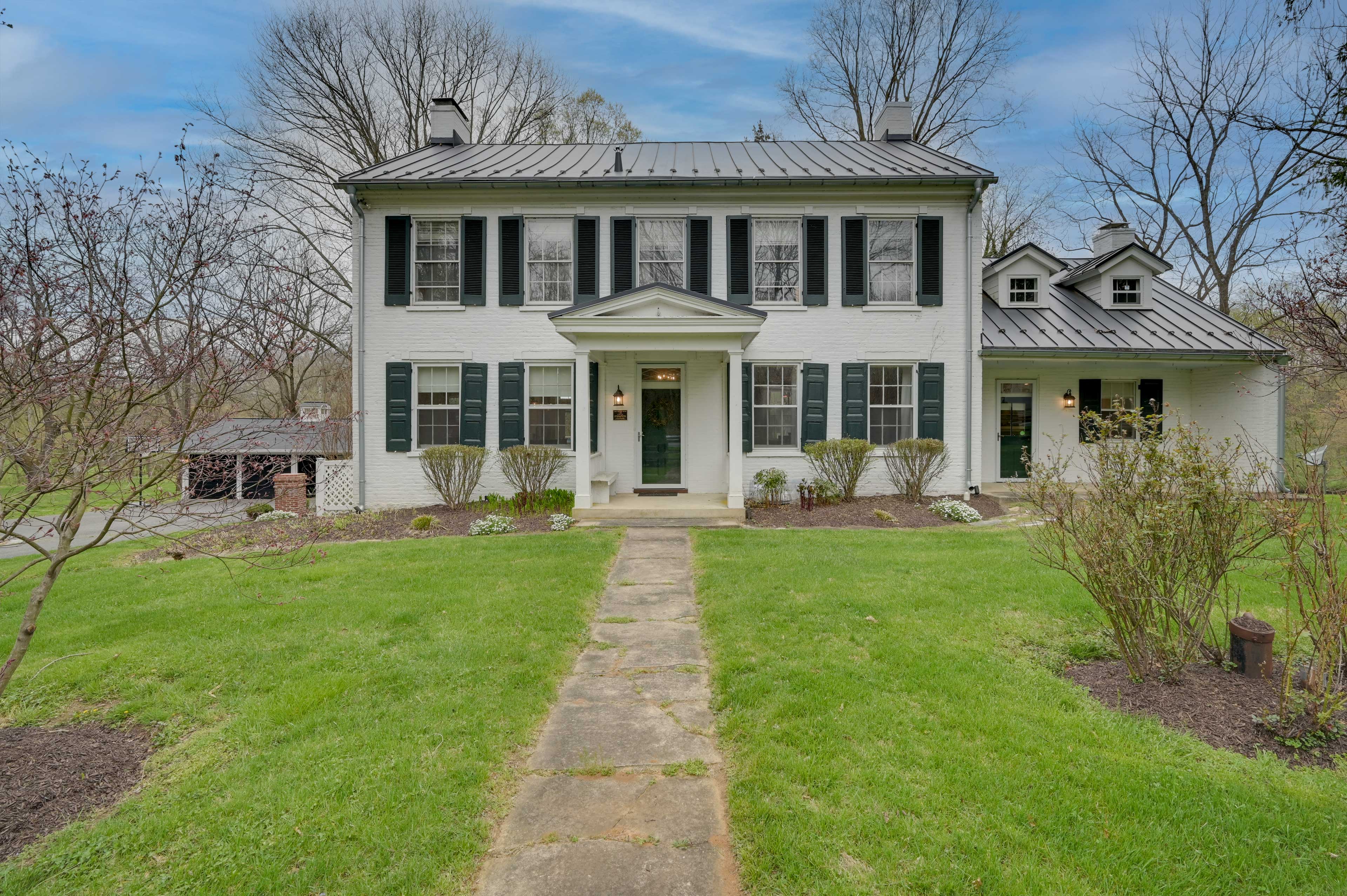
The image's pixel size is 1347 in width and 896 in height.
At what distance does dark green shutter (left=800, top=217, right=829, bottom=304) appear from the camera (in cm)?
1153

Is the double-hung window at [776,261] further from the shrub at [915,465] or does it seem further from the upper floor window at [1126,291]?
the upper floor window at [1126,291]

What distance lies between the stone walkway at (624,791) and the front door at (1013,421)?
1063 cm

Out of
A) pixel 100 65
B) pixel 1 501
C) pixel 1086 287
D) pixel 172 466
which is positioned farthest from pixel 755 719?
pixel 1086 287

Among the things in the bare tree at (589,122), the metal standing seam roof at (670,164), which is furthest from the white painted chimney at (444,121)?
the bare tree at (589,122)

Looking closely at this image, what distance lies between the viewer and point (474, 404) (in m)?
11.4

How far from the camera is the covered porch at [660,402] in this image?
9711mm

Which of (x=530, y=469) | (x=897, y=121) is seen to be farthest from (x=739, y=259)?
(x=897, y=121)

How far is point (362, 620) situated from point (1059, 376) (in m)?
13.5

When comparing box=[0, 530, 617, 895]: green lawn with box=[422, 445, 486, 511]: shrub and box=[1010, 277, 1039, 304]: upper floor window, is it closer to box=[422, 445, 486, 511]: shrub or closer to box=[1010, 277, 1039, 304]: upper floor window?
box=[422, 445, 486, 511]: shrub

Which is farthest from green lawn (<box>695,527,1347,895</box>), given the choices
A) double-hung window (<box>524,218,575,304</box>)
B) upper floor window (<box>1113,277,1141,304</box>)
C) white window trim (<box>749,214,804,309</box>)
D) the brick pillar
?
upper floor window (<box>1113,277,1141,304</box>)

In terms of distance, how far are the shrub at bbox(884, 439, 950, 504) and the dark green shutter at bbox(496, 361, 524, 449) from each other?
22.2 feet

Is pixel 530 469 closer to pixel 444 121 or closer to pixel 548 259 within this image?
pixel 548 259

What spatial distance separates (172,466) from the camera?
312 centimetres

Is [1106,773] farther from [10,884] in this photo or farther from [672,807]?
[10,884]
